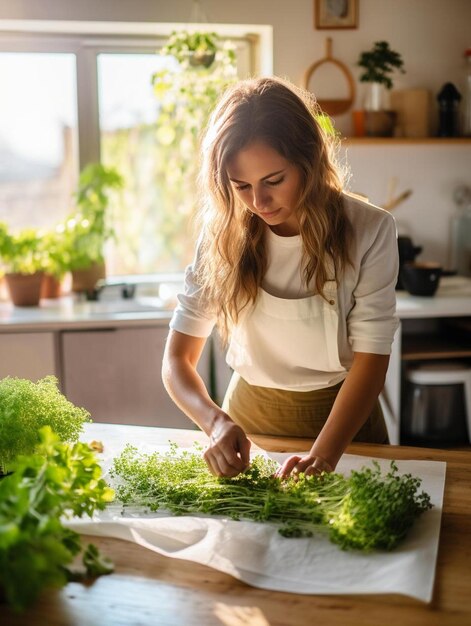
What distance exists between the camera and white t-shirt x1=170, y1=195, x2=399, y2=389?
162 cm

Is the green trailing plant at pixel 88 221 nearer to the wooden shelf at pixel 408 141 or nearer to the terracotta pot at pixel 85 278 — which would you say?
the terracotta pot at pixel 85 278

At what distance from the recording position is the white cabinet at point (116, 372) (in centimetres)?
302

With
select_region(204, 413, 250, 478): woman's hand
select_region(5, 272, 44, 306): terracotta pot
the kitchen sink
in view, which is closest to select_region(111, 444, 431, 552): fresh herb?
select_region(204, 413, 250, 478): woman's hand

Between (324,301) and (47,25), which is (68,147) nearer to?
(47,25)

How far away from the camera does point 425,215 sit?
12.1 ft

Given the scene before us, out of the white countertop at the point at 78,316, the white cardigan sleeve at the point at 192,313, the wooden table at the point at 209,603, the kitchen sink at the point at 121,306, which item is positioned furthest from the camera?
the kitchen sink at the point at 121,306

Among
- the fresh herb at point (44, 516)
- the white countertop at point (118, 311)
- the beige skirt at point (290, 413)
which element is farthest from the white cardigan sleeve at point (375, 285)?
the white countertop at point (118, 311)

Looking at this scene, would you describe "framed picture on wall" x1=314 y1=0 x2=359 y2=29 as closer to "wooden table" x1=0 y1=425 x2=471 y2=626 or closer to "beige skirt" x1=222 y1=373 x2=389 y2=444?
"beige skirt" x1=222 y1=373 x2=389 y2=444

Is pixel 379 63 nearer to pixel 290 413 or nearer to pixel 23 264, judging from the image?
pixel 23 264

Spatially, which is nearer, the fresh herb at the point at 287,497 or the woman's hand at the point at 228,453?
the fresh herb at the point at 287,497

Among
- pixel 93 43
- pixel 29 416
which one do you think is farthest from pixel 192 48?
pixel 29 416

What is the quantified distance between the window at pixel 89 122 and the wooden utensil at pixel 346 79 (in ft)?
0.65

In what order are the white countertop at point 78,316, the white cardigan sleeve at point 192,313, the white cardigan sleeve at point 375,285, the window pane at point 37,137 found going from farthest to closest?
the window pane at point 37,137 < the white countertop at point 78,316 < the white cardigan sleeve at point 192,313 < the white cardigan sleeve at point 375,285

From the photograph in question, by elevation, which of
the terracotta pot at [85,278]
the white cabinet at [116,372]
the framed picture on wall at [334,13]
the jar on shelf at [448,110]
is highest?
the framed picture on wall at [334,13]
